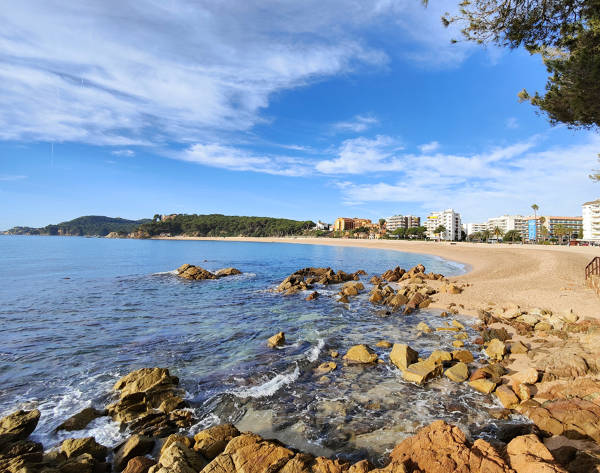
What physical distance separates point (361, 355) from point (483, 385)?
3.43m

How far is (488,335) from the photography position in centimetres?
1084

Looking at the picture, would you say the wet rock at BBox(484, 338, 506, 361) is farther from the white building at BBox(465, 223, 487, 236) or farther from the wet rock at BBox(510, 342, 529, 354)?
the white building at BBox(465, 223, 487, 236)

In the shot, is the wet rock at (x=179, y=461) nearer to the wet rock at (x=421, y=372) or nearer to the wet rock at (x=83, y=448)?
the wet rock at (x=83, y=448)

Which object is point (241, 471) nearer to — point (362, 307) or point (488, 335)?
point (488, 335)

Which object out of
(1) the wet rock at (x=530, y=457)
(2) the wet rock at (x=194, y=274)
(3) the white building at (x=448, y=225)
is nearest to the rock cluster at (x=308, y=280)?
(2) the wet rock at (x=194, y=274)

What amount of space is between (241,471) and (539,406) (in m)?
6.49

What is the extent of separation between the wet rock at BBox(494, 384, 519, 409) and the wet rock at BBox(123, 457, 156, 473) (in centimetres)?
765

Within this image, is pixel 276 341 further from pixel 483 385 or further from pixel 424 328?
pixel 483 385

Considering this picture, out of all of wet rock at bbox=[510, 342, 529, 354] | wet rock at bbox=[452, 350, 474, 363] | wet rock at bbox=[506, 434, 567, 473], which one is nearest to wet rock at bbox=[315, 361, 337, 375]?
wet rock at bbox=[452, 350, 474, 363]

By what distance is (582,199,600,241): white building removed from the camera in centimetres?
10575

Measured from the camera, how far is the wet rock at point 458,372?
7986 mm

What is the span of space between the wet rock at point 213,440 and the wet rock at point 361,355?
496 cm

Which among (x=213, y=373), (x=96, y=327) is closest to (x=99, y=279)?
(x=96, y=327)

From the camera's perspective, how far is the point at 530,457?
3.70m
